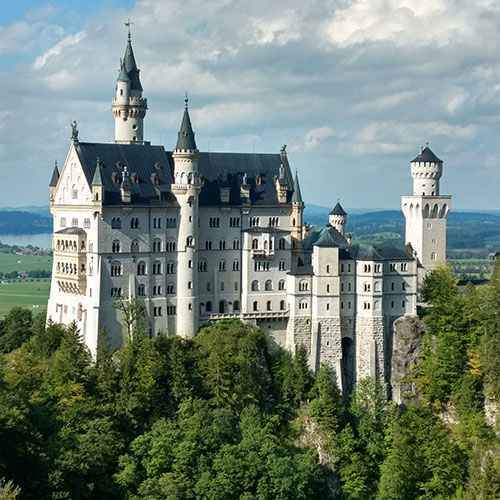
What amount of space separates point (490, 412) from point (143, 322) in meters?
34.0

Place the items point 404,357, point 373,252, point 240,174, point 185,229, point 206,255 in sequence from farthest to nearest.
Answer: point 240,174 < point 404,357 < point 373,252 < point 206,255 < point 185,229

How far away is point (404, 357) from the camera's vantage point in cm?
11431

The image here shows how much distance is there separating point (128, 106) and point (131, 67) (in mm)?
4408

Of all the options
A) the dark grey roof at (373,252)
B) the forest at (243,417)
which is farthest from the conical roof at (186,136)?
the dark grey roof at (373,252)

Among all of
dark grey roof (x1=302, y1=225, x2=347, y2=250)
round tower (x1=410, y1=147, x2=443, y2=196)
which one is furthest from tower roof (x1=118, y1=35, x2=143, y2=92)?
round tower (x1=410, y1=147, x2=443, y2=196)

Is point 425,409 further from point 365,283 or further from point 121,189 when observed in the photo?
point 121,189

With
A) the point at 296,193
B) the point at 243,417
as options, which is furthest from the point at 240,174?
the point at 243,417

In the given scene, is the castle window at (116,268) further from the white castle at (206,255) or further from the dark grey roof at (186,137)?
the dark grey roof at (186,137)

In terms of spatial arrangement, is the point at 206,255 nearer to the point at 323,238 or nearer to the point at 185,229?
the point at 185,229

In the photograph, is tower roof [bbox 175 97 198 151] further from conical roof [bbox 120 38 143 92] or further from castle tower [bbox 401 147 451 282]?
castle tower [bbox 401 147 451 282]

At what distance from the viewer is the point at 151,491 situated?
295ft

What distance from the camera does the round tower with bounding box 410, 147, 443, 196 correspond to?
122 meters

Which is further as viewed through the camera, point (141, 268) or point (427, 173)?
point (427, 173)

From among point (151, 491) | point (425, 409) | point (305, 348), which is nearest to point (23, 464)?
point (151, 491)
